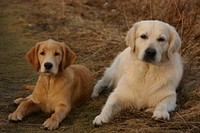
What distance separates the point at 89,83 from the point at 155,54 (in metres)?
1.33

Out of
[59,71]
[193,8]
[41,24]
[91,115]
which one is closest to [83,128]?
[91,115]

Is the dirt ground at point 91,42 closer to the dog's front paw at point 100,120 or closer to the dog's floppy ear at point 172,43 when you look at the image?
the dog's front paw at point 100,120

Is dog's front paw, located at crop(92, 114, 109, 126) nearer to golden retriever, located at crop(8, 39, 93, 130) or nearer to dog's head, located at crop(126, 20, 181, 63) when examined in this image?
golden retriever, located at crop(8, 39, 93, 130)

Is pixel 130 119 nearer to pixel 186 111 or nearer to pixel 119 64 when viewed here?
pixel 186 111

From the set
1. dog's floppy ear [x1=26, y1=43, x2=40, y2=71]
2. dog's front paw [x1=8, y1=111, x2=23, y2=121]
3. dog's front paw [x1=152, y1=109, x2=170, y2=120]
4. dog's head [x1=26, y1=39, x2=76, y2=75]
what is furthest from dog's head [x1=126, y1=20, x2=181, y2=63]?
dog's front paw [x1=8, y1=111, x2=23, y2=121]

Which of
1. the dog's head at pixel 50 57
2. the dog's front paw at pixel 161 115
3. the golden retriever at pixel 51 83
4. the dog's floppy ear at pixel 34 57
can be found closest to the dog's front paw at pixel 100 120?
the golden retriever at pixel 51 83

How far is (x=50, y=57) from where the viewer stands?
5387mm

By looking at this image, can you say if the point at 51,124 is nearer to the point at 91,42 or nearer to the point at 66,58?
the point at 66,58

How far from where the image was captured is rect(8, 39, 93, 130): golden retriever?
17.5 feet

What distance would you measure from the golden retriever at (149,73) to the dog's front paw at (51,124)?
17.9 inches

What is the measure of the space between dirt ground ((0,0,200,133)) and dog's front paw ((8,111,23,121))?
0.06 meters

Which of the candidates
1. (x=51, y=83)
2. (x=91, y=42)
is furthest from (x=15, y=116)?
(x=91, y=42)

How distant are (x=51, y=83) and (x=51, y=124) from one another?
0.67 meters

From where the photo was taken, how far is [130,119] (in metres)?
5.23
